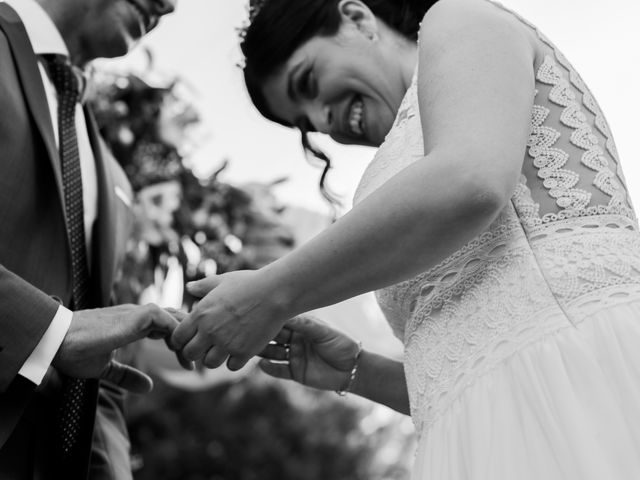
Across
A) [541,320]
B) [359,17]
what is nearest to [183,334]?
[541,320]

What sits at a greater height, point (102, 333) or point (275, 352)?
point (102, 333)

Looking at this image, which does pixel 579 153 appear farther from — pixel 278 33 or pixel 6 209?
pixel 6 209

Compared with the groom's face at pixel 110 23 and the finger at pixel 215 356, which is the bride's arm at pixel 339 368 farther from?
the groom's face at pixel 110 23

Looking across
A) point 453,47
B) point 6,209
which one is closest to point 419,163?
point 453,47

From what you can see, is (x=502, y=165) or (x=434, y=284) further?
(x=434, y=284)

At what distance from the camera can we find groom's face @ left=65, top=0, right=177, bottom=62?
2.77 meters

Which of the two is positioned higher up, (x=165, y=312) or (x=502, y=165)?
(x=502, y=165)

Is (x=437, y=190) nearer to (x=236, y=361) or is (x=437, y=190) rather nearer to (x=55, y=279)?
(x=236, y=361)

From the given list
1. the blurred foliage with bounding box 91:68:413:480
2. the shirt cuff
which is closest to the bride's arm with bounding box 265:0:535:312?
the shirt cuff

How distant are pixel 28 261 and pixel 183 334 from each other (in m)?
0.48

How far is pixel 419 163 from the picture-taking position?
4.73 ft

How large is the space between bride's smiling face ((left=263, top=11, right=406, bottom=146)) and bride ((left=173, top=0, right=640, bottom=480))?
416 millimetres

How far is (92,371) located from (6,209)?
1.41ft

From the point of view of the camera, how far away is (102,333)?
1.84 m
